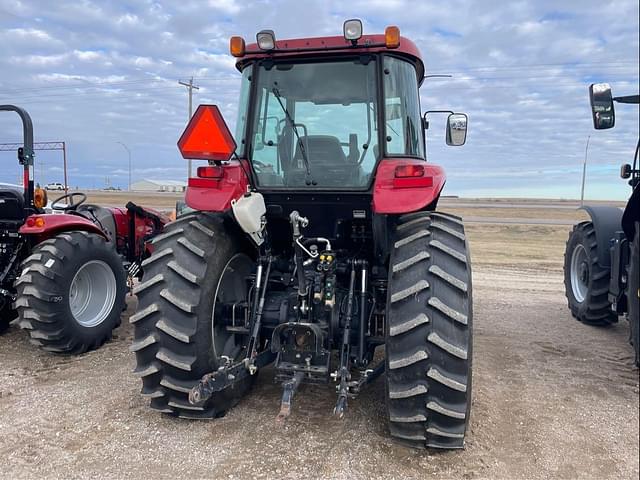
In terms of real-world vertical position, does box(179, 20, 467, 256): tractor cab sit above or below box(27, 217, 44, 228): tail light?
above

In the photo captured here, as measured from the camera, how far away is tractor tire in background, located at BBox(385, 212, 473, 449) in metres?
3.01

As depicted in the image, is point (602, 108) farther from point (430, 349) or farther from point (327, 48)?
point (430, 349)

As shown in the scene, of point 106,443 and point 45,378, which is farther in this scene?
point 45,378

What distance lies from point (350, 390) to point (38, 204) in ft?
13.8

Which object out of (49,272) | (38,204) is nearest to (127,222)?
(38,204)

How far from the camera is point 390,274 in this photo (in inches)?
129

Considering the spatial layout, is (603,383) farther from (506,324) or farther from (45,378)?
(45,378)

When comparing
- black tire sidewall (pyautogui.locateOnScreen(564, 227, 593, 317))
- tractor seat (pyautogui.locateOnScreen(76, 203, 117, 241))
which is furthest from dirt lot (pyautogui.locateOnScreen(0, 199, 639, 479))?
tractor seat (pyautogui.locateOnScreen(76, 203, 117, 241))

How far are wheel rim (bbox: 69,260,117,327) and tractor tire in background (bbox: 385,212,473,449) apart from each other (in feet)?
11.6

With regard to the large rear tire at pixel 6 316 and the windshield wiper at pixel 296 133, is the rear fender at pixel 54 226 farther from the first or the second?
the windshield wiper at pixel 296 133

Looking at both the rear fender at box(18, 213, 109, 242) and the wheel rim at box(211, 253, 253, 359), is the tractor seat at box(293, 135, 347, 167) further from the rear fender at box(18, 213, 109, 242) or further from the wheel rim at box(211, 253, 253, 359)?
the rear fender at box(18, 213, 109, 242)

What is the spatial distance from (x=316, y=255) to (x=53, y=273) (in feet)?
8.82

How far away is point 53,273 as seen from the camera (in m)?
4.84

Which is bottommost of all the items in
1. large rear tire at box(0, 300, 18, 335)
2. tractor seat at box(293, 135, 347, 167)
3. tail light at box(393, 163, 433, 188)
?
large rear tire at box(0, 300, 18, 335)
